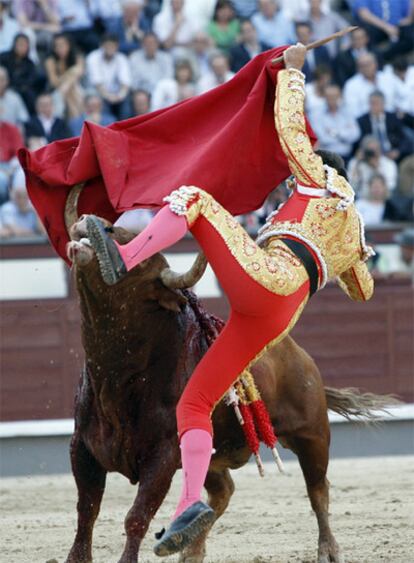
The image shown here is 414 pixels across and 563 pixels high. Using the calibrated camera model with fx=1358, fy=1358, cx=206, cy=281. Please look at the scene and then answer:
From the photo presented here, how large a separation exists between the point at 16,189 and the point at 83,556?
15.0 ft

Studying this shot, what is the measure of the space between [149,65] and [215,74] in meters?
0.53

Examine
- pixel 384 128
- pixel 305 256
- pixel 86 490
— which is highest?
pixel 305 256

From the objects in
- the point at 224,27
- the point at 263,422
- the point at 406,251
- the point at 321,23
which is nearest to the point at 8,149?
the point at 224,27

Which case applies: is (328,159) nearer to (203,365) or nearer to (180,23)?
(203,365)

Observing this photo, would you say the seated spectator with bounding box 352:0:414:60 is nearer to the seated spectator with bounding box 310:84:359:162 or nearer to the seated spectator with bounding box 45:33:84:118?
the seated spectator with bounding box 310:84:359:162

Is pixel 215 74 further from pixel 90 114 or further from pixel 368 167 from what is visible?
pixel 368 167

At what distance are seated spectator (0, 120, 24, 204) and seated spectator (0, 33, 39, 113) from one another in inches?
19.3

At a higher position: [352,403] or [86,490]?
[86,490]

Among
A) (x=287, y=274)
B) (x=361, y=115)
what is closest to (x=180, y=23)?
(x=361, y=115)

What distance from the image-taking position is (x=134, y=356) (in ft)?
14.2

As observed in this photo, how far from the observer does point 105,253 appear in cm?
371

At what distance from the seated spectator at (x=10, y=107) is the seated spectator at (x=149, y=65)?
917 millimetres

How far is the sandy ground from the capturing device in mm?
5164

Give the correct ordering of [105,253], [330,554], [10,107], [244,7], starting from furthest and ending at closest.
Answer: [244,7], [10,107], [330,554], [105,253]
